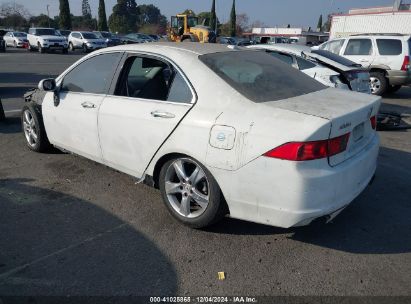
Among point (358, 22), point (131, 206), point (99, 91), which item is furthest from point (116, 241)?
point (358, 22)

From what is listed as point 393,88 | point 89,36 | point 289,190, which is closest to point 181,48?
point 289,190

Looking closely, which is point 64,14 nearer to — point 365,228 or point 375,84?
point 375,84

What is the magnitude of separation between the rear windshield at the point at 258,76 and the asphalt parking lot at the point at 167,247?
1259mm

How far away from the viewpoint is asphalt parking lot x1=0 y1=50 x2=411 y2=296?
2688 millimetres

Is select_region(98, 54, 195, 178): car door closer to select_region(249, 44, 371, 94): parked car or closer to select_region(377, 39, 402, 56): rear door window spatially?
select_region(249, 44, 371, 94): parked car

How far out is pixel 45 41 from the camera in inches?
1133

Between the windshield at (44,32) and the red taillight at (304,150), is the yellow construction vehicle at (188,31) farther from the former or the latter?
the red taillight at (304,150)

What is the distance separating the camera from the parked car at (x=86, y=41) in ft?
105

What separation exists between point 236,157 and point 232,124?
258mm

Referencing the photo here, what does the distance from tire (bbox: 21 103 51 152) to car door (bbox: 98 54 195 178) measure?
5.07ft

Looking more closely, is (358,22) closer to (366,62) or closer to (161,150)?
(366,62)

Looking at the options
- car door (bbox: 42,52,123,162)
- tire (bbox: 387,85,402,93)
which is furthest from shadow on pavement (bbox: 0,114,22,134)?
tire (bbox: 387,85,402,93)

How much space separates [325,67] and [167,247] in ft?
20.5

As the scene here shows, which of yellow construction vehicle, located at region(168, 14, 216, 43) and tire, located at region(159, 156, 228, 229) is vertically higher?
yellow construction vehicle, located at region(168, 14, 216, 43)
